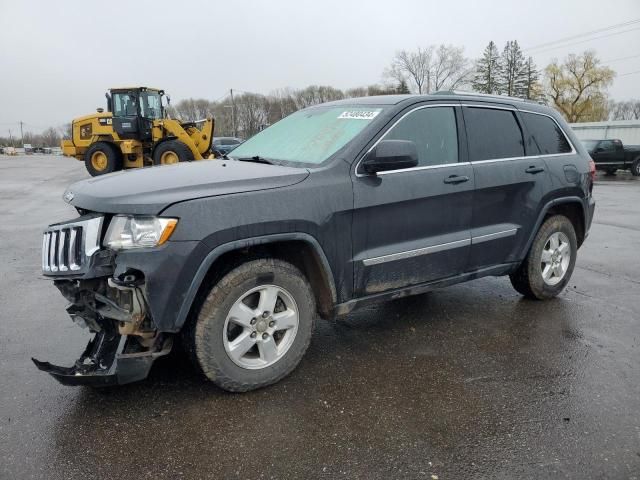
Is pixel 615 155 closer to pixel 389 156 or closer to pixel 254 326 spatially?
pixel 389 156

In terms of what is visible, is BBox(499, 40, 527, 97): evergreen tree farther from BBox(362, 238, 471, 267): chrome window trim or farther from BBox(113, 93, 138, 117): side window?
BBox(362, 238, 471, 267): chrome window trim

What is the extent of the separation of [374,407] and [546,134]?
10.6ft

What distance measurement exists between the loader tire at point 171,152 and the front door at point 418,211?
531 inches

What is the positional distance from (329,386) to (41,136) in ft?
454

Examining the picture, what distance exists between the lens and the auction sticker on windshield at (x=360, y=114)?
12.3 ft

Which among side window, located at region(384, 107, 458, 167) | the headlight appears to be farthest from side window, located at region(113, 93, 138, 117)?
the headlight

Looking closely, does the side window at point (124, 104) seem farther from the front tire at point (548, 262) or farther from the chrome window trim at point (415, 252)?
the chrome window trim at point (415, 252)

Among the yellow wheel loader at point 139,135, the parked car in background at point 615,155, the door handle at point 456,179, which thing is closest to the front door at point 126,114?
the yellow wheel loader at point 139,135

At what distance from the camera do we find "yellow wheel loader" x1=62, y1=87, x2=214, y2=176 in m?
16.7

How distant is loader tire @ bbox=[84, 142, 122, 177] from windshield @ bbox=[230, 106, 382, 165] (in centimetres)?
1501

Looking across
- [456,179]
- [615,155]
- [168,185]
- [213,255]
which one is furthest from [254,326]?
[615,155]

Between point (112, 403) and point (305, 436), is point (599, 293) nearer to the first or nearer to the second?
point (305, 436)

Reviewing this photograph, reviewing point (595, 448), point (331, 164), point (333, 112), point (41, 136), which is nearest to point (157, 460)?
point (331, 164)

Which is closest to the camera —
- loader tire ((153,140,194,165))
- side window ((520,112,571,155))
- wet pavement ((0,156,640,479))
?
wet pavement ((0,156,640,479))
